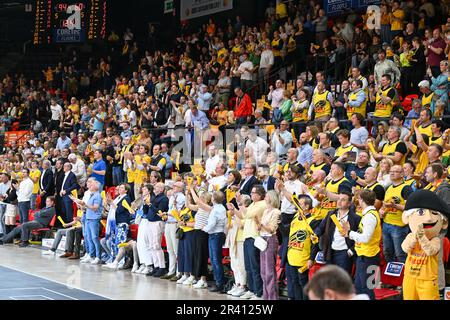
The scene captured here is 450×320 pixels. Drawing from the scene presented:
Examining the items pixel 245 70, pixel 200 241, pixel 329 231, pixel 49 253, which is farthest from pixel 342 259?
pixel 245 70

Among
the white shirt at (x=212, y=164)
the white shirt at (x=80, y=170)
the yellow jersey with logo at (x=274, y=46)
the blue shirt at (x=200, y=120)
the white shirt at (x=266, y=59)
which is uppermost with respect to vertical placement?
the yellow jersey with logo at (x=274, y=46)

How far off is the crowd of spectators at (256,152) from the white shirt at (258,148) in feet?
0.15

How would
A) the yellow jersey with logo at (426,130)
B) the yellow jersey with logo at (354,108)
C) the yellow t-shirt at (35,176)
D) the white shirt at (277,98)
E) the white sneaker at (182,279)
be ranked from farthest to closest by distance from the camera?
the yellow t-shirt at (35,176) → the white shirt at (277,98) → the yellow jersey with logo at (354,108) → the white sneaker at (182,279) → the yellow jersey with logo at (426,130)

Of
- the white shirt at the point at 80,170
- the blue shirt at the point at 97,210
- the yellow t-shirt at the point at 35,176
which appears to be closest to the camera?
the blue shirt at the point at 97,210

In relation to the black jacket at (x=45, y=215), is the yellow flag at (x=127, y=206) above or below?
above

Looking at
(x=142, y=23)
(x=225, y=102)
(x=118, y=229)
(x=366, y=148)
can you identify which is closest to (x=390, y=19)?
(x=225, y=102)

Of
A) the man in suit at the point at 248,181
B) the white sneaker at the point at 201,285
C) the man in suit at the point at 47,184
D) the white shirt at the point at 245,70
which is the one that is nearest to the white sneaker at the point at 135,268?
the white sneaker at the point at 201,285

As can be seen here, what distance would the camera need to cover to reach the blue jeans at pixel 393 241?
36.9 feet

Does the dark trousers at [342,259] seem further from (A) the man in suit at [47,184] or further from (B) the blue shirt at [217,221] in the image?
(A) the man in suit at [47,184]

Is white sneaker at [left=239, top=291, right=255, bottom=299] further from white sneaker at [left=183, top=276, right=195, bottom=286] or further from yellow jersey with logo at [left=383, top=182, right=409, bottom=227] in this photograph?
yellow jersey with logo at [left=383, top=182, right=409, bottom=227]

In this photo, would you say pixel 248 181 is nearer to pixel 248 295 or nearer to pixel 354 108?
pixel 248 295

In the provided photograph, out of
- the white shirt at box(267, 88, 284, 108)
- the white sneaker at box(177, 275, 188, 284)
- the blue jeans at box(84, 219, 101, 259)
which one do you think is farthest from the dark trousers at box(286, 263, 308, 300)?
the white shirt at box(267, 88, 284, 108)
